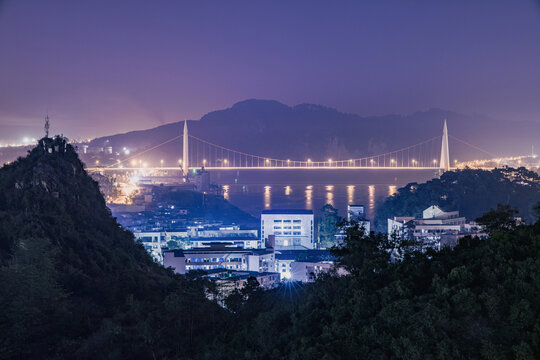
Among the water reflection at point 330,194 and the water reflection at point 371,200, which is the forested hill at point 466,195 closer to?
the water reflection at point 371,200

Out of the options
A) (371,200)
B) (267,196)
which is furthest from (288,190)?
(371,200)

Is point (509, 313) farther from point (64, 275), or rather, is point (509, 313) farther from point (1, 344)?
point (64, 275)

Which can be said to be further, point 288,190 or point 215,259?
point 288,190

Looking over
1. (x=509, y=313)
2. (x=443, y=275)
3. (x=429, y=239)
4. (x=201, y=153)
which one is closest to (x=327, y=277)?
(x=443, y=275)

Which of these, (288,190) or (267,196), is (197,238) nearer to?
(267,196)

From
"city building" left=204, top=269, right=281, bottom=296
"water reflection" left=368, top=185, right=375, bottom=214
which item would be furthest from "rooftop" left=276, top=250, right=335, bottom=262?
"water reflection" left=368, top=185, right=375, bottom=214

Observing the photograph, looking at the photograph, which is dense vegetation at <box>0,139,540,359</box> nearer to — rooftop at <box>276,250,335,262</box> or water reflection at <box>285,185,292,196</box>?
rooftop at <box>276,250,335,262</box>
